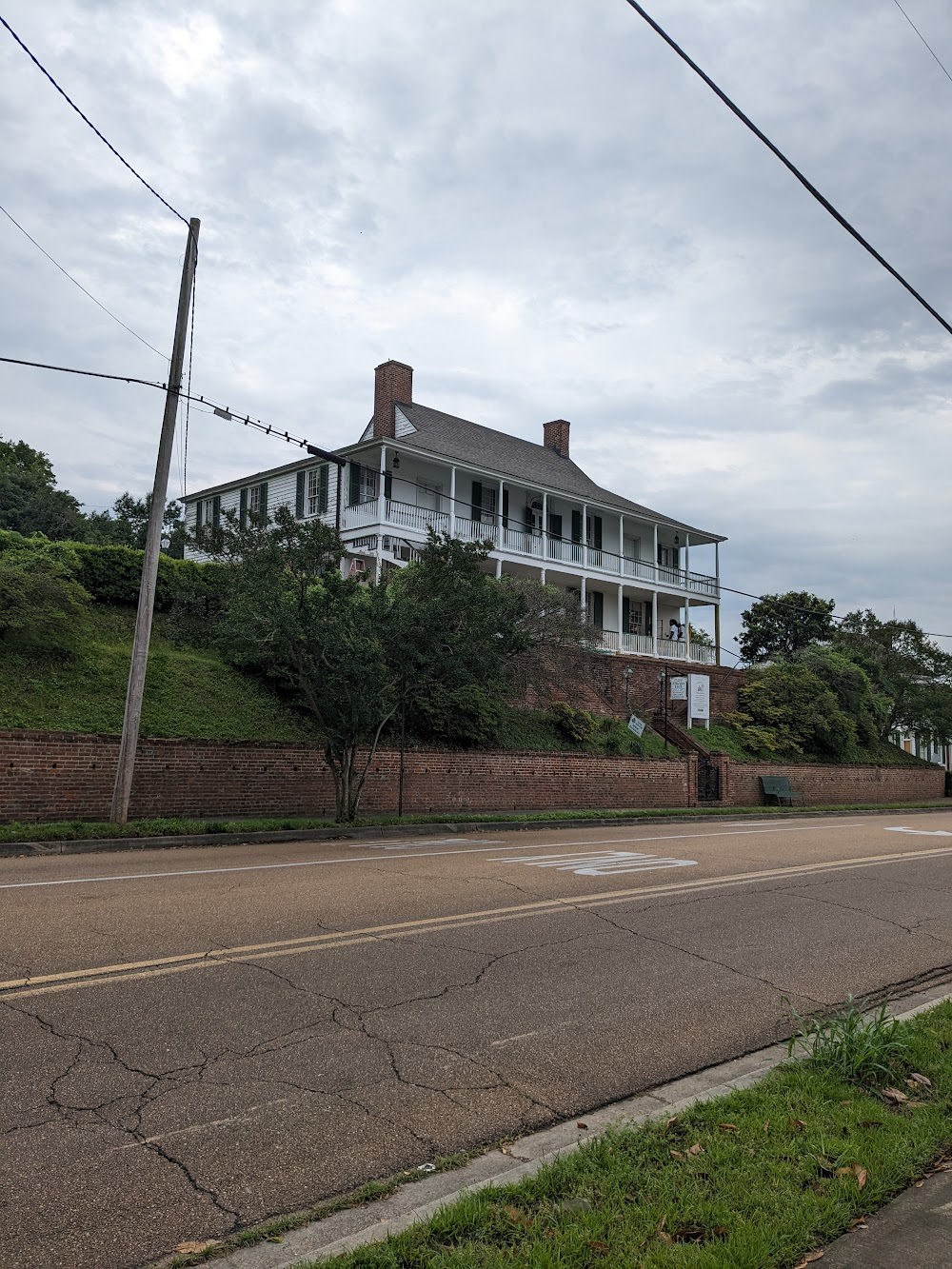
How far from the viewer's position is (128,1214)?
3406 mm

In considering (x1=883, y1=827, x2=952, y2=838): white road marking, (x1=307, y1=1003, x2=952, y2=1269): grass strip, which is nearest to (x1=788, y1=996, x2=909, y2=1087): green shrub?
(x1=307, y1=1003, x2=952, y2=1269): grass strip

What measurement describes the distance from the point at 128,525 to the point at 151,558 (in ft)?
99.1

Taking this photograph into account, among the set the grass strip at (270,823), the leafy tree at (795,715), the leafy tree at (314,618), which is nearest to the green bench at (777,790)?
the leafy tree at (795,715)

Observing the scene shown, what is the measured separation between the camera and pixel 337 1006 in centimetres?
582

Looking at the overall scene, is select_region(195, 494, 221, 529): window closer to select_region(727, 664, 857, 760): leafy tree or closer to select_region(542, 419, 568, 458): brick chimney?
select_region(542, 419, 568, 458): brick chimney

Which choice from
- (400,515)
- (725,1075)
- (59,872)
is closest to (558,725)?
(400,515)

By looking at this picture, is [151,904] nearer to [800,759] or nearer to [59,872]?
[59,872]

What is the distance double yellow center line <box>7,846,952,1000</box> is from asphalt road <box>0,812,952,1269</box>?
0.03 m

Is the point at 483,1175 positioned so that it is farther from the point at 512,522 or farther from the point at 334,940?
the point at 512,522

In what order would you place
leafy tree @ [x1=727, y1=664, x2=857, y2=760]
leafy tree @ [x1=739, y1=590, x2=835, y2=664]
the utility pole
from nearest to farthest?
the utility pole
leafy tree @ [x1=727, y1=664, x2=857, y2=760]
leafy tree @ [x1=739, y1=590, x2=835, y2=664]

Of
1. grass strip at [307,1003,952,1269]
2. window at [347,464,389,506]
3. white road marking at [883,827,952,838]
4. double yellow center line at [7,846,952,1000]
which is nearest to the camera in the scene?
grass strip at [307,1003,952,1269]

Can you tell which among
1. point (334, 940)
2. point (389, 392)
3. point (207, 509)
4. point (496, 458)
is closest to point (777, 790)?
point (496, 458)

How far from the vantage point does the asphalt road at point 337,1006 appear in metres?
3.76

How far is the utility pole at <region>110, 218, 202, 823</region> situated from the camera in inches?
603
